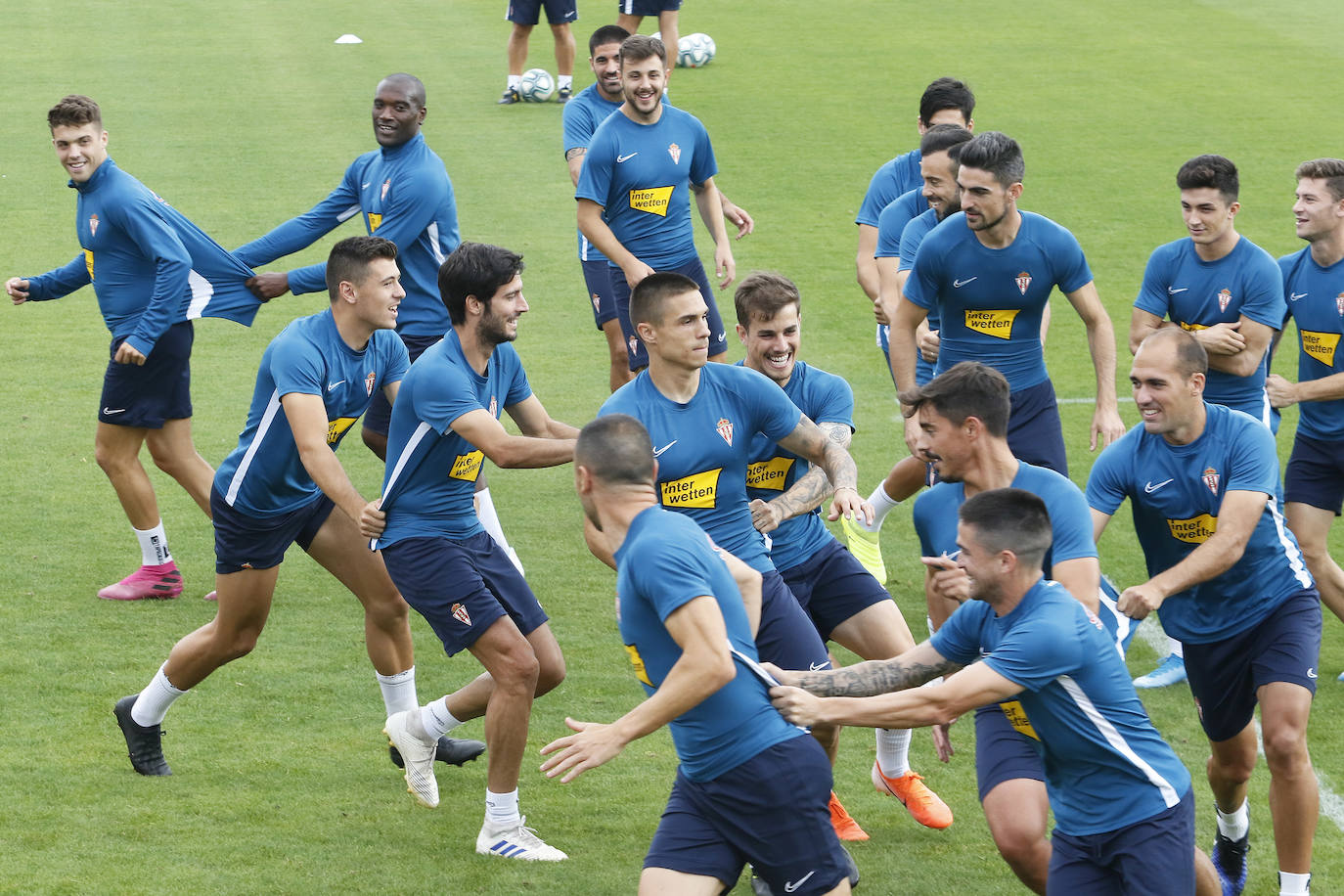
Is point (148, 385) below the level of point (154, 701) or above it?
above

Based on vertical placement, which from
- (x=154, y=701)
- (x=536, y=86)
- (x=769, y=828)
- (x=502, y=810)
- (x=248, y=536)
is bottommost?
(x=536, y=86)

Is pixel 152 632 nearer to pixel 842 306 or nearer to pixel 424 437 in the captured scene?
pixel 424 437

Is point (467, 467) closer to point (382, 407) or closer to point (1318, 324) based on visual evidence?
point (382, 407)

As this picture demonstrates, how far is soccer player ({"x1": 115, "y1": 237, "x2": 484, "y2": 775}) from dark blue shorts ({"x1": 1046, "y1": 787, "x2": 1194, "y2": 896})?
292 centimetres

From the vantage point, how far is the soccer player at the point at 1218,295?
683 centimetres

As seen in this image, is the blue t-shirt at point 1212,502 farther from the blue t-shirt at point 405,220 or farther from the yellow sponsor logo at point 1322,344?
the blue t-shirt at point 405,220

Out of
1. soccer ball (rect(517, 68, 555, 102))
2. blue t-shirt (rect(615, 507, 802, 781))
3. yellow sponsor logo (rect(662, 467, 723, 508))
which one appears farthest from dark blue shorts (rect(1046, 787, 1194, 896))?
soccer ball (rect(517, 68, 555, 102))

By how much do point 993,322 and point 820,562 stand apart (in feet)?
5.52

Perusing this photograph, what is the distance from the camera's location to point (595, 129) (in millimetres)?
10062

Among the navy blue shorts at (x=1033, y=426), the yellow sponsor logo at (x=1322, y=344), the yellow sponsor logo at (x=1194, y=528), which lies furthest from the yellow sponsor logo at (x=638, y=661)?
the yellow sponsor logo at (x=1322, y=344)

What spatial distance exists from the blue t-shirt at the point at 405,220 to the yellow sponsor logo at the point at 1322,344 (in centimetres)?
428

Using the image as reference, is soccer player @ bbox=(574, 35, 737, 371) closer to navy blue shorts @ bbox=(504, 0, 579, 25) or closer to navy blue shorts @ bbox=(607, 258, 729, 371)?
navy blue shorts @ bbox=(607, 258, 729, 371)

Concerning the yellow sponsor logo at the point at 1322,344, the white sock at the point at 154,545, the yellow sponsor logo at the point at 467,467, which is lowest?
the white sock at the point at 154,545

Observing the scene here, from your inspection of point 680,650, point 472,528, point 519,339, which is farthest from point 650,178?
point 680,650
